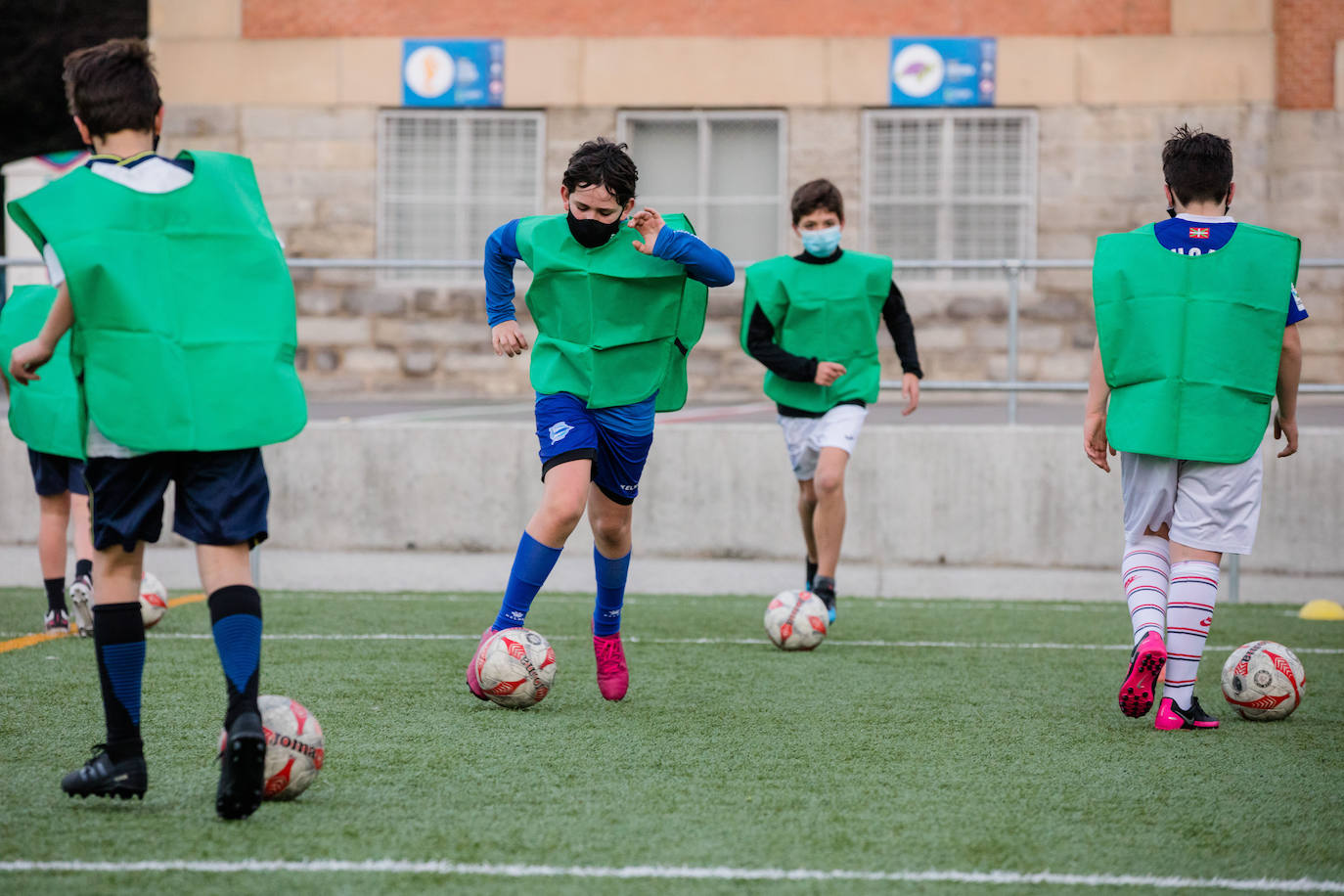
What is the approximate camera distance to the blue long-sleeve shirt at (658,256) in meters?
5.22

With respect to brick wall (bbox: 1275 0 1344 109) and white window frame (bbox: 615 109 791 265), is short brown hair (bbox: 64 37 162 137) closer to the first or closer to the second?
white window frame (bbox: 615 109 791 265)

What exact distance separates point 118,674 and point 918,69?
15388 mm

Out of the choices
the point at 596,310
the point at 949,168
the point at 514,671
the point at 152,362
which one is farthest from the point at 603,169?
the point at 949,168

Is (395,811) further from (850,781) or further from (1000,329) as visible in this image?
(1000,329)

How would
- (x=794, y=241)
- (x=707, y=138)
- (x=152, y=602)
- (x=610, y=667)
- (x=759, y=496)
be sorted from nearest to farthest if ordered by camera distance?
(x=610, y=667), (x=152, y=602), (x=759, y=496), (x=794, y=241), (x=707, y=138)

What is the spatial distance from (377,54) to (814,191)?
1199 cm

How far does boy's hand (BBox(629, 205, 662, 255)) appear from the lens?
17.1 feet

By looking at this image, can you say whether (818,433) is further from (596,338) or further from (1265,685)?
(1265,685)

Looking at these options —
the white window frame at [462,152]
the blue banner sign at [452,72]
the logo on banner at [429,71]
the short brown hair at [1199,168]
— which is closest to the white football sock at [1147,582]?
the short brown hair at [1199,168]

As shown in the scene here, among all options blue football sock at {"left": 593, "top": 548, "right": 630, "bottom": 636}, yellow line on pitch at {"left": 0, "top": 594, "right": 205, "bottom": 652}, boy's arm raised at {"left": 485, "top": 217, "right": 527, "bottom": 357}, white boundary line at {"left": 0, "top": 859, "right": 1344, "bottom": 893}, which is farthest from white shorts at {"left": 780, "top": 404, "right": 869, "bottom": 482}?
white boundary line at {"left": 0, "top": 859, "right": 1344, "bottom": 893}

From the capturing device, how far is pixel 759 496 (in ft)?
33.7

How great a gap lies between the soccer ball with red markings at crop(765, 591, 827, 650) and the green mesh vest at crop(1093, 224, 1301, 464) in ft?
6.84

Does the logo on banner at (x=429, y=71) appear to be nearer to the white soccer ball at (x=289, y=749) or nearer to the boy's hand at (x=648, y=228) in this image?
the boy's hand at (x=648, y=228)

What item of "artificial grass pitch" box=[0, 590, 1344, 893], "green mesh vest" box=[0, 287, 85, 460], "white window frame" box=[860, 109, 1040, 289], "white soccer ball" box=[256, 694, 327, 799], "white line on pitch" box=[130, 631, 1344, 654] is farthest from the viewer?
"white window frame" box=[860, 109, 1040, 289]
